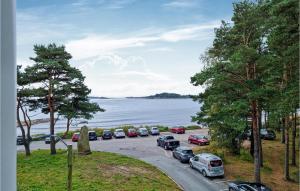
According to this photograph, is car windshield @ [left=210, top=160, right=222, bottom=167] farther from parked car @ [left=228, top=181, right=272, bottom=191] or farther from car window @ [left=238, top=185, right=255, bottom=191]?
car window @ [left=238, top=185, right=255, bottom=191]

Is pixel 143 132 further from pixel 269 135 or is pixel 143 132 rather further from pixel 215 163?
pixel 215 163

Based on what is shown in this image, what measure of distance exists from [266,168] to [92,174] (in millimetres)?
7568

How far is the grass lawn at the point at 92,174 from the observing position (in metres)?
9.48

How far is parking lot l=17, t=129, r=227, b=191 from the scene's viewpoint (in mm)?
11430

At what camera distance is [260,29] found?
414 inches

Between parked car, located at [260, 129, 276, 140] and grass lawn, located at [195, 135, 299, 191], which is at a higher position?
parked car, located at [260, 129, 276, 140]

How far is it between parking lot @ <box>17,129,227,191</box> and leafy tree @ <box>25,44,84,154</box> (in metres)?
2.60

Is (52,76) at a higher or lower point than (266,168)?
higher

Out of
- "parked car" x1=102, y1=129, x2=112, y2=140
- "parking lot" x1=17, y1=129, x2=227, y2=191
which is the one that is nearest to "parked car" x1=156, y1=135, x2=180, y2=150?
"parking lot" x1=17, y1=129, x2=227, y2=191

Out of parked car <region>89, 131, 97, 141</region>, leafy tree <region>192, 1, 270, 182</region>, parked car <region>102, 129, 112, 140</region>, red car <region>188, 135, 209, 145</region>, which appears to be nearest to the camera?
leafy tree <region>192, 1, 270, 182</region>

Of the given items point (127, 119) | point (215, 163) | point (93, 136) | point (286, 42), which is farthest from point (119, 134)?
point (127, 119)

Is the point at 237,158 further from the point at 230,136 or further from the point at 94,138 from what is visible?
the point at 94,138

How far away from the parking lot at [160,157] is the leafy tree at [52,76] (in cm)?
260

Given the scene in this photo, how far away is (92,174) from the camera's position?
11031mm
